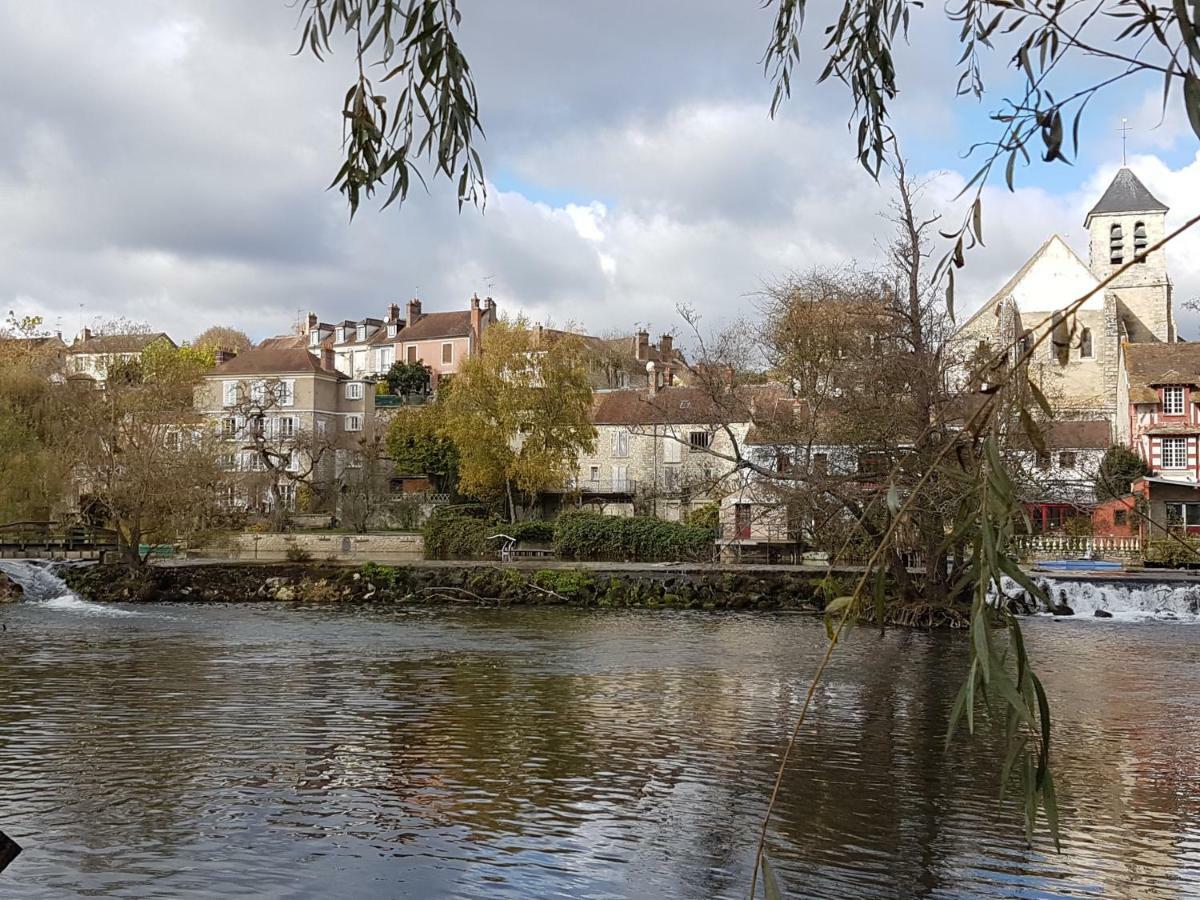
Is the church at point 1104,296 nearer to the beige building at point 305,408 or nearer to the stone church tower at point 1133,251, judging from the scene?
the stone church tower at point 1133,251

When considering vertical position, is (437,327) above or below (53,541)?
above

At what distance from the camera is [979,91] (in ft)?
17.5

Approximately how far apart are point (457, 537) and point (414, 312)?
42980 mm

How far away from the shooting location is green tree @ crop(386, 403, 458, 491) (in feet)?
177

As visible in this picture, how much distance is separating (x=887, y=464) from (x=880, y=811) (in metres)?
14.6

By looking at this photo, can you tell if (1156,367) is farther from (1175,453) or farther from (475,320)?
(475,320)

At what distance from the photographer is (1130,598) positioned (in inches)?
1086

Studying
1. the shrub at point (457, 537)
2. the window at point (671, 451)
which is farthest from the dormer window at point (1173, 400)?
the shrub at point (457, 537)

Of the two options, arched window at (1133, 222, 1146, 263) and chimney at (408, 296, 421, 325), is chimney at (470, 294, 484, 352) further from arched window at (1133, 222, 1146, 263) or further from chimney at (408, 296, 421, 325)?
arched window at (1133, 222, 1146, 263)

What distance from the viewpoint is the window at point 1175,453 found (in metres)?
45.4

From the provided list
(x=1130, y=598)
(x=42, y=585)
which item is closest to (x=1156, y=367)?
(x=1130, y=598)

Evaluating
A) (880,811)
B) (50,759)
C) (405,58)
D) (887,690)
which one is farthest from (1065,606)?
(405,58)

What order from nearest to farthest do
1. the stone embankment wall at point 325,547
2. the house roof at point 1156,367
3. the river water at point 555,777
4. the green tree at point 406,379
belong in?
the river water at point 555,777, the stone embankment wall at point 325,547, the house roof at point 1156,367, the green tree at point 406,379

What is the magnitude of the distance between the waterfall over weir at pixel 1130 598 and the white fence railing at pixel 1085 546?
744 centimetres
